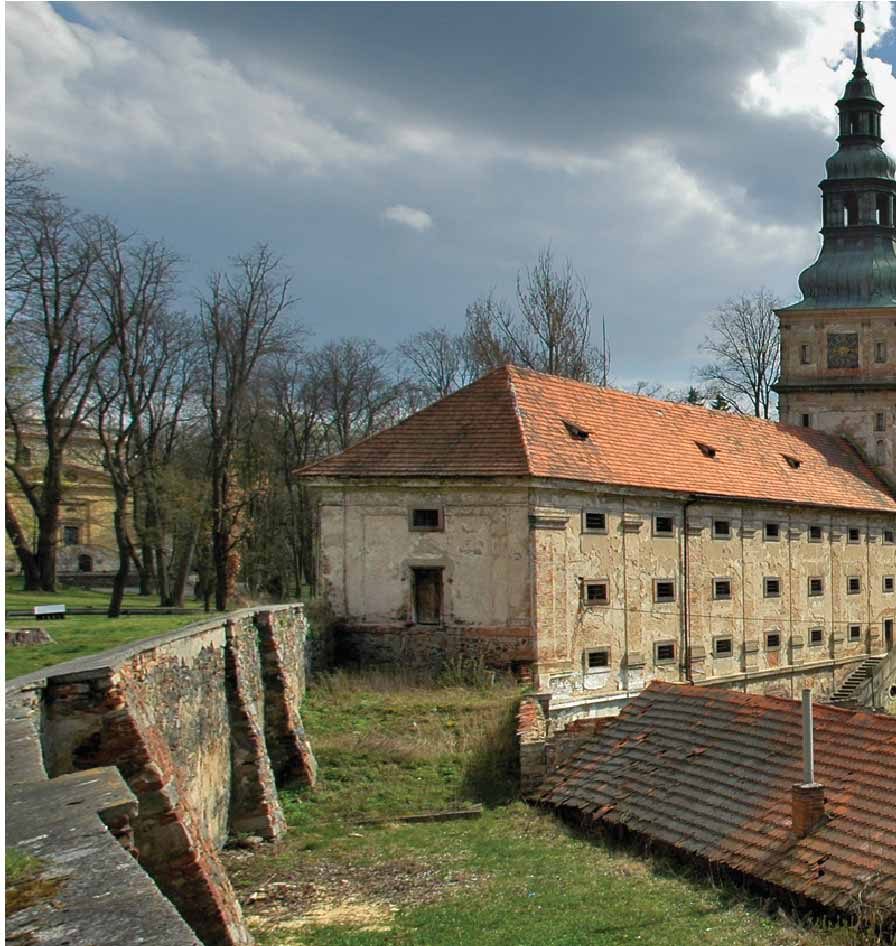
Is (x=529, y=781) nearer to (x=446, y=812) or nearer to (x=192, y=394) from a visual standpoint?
(x=446, y=812)

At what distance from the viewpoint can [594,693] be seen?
Answer: 874 inches

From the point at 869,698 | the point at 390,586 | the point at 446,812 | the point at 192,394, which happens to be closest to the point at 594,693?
the point at 390,586

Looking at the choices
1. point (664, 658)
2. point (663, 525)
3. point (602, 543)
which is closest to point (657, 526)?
point (663, 525)

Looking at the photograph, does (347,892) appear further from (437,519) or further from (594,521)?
(594,521)

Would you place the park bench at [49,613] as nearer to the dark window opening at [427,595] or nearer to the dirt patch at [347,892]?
the dark window opening at [427,595]

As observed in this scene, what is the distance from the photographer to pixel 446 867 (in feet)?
39.5

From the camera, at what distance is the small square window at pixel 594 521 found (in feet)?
74.4

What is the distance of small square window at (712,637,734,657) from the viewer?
2603 cm

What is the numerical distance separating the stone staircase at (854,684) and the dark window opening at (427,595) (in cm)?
1374

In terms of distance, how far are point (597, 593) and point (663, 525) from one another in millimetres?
3389

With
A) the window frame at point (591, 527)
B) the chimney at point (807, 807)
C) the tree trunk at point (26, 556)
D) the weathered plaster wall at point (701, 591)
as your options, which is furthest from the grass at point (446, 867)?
the tree trunk at point (26, 556)

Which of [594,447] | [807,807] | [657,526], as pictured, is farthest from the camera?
[657,526]

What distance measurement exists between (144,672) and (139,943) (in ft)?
20.5

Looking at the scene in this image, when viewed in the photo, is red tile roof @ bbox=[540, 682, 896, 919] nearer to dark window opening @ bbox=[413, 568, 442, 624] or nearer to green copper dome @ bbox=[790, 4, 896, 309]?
dark window opening @ bbox=[413, 568, 442, 624]
